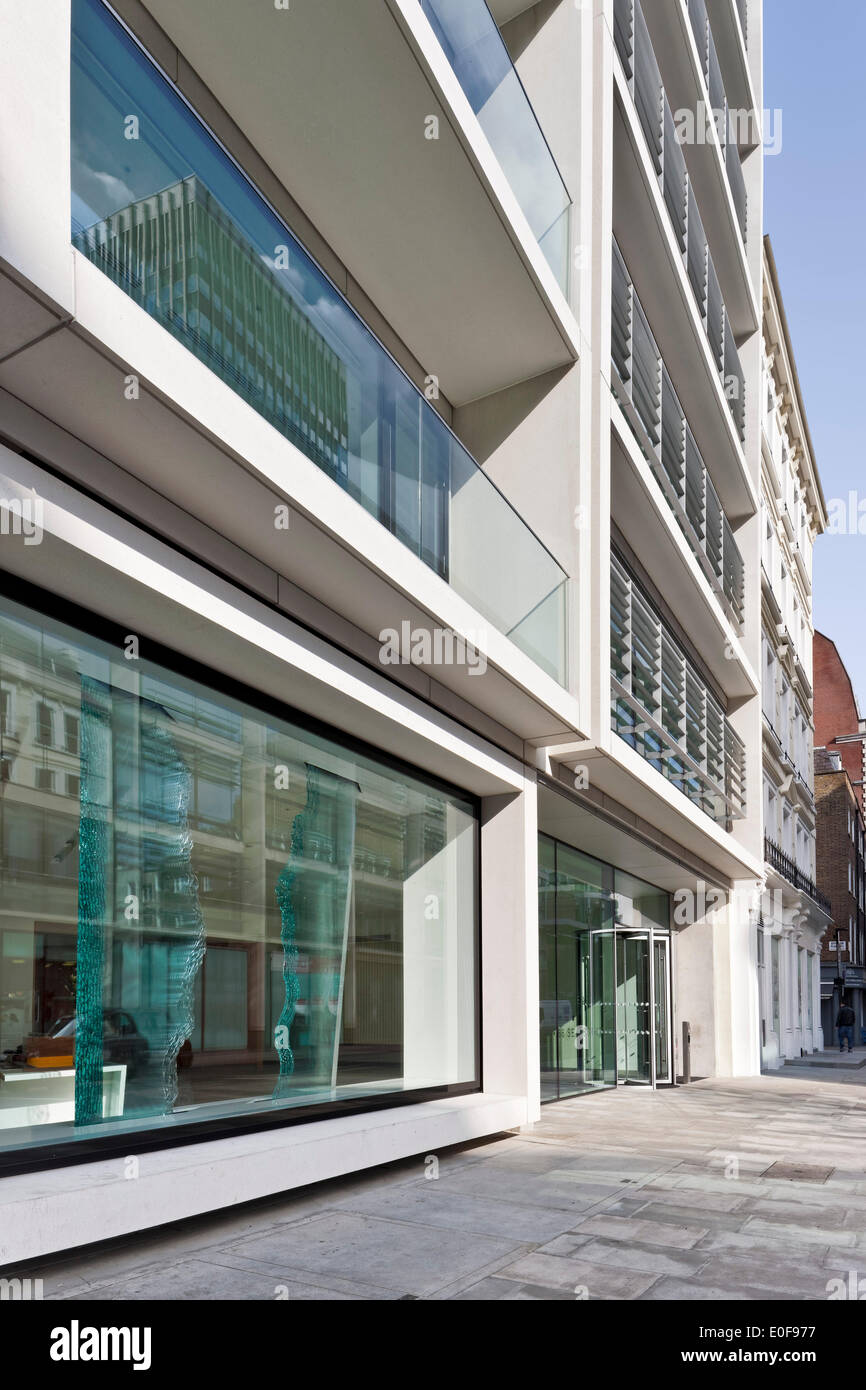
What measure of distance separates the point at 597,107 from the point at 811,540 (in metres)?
35.2

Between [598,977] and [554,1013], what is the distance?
10.0ft

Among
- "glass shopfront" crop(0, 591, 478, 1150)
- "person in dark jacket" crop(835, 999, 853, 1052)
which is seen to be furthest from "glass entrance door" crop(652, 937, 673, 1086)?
"person in dark jacket" crop(835, 999, 853, 1052)

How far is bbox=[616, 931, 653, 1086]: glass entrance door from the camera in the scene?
64.7ft

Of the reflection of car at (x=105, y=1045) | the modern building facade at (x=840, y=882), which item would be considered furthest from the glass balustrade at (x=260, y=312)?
the modern building facade at (x=840, y=882)

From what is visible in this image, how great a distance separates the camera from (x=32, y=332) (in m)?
5.01

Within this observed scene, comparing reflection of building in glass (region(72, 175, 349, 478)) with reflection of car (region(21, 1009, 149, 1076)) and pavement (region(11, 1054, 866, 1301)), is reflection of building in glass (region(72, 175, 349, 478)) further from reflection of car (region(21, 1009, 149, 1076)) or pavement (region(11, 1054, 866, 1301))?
pavement (region(11, 1054, 866, 1301))

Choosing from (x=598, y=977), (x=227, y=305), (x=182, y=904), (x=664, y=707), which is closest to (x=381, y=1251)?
(x=182, y=904)

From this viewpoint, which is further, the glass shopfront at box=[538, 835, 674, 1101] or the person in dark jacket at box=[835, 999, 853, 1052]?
the person in dark jacket at box=[835, 999, 853, 1052]

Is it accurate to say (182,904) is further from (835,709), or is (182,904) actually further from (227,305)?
(835,709)

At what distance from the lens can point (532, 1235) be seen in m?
6.83

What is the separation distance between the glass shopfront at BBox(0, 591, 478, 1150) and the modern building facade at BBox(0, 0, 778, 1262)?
3 cm

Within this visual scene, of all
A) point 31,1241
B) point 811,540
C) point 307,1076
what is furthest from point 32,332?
point 811,540

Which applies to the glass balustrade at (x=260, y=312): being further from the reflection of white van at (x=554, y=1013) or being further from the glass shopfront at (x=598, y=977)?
the glass shopfront at (x=598, y=977)

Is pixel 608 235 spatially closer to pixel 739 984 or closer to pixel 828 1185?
pixel 828 1185
